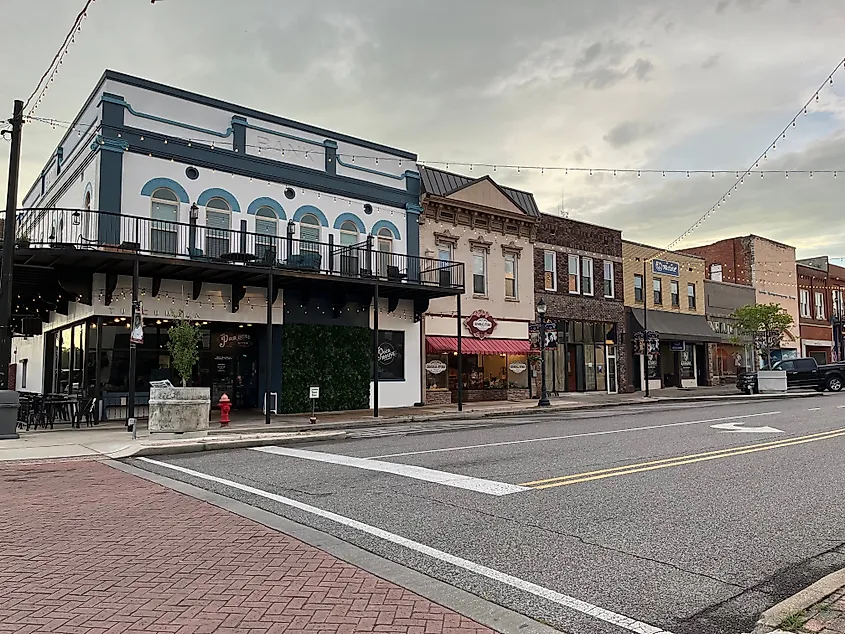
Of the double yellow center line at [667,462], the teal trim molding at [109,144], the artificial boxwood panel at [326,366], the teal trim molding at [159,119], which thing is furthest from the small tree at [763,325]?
the teal trim molding at [109,144]

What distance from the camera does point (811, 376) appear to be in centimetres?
3331

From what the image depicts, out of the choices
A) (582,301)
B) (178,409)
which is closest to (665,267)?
(582,301)

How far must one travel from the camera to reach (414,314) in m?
26.0

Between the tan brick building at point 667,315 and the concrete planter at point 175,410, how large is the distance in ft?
80.0

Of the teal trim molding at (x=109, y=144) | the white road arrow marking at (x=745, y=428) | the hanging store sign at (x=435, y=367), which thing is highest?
the teal trim molding at (x=109, y=144)

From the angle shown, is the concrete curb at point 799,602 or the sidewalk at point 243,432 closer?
the concrete curb at point 799,602

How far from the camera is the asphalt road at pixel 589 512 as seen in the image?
15.6 feet

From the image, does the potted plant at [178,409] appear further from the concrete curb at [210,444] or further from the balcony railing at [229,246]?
the balcony railing at [229,246]

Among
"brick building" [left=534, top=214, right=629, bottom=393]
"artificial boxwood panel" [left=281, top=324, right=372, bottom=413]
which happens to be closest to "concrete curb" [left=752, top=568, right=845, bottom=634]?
"artificial boxwood panel" [left=281, top=324, right=372, bottom=413]

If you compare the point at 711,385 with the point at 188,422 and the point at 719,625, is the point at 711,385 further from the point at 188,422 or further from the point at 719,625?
the point at 719,625

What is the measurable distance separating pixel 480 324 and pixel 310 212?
8.68 metres

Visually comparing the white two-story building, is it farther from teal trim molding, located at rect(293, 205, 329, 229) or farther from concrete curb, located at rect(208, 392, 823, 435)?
concrete curb, located at rect(208, 392, 823, 435)

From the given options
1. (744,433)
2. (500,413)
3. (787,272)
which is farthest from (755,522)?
(787,272)

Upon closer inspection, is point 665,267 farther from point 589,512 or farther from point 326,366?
point 589,512
